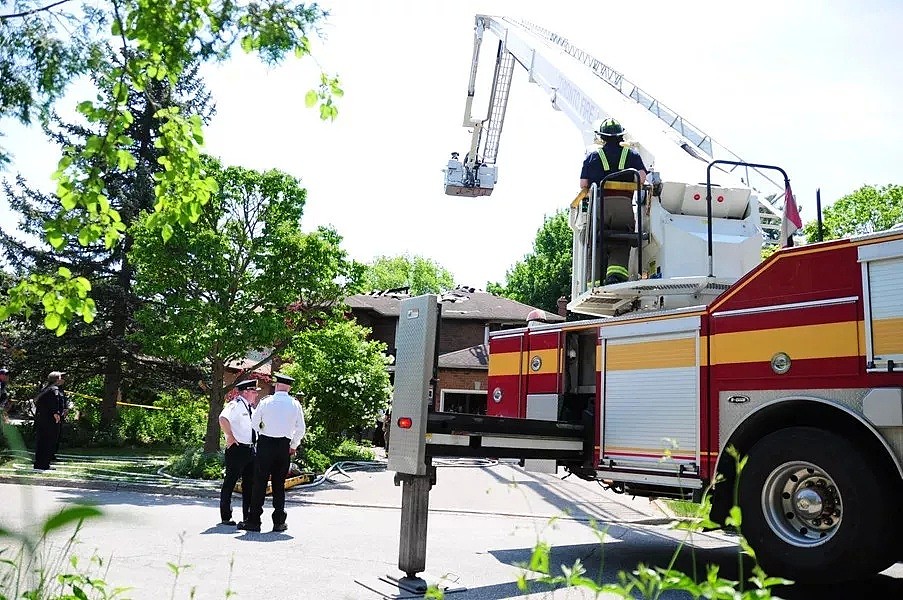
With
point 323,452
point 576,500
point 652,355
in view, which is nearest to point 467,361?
point 323,452

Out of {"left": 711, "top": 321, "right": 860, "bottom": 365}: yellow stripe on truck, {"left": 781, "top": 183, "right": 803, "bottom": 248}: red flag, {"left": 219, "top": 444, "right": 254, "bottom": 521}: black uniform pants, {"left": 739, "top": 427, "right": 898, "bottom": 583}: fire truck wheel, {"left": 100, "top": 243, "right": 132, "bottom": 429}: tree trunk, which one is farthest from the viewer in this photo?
{"left": 100, "top": 243, "right": 132, "bottom": 429}: tree trunk

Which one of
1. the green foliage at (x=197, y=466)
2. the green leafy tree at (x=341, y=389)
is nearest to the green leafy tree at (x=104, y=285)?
the green leafy tree at (x=341, y=389)

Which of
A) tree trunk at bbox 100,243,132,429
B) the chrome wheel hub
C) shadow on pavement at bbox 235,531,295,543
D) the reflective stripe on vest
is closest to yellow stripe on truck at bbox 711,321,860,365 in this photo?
the chrome wheel hub

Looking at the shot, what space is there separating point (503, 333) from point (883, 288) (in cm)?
436

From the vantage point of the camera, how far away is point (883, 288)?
5543 millimetres

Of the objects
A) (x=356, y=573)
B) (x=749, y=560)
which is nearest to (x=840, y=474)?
(x=749, y=560)

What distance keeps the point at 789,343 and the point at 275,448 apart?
6.07 metres

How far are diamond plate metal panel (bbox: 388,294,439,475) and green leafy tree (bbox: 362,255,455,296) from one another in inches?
3143

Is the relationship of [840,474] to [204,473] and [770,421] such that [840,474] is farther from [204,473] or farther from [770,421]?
[204,473]

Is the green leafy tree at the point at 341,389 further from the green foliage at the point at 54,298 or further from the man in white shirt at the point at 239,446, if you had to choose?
the green foliage at the point at 54,298

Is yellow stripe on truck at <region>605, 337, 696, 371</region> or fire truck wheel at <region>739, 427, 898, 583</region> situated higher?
yellow stripe on truck at <region>605, 337, 696, 371</region>

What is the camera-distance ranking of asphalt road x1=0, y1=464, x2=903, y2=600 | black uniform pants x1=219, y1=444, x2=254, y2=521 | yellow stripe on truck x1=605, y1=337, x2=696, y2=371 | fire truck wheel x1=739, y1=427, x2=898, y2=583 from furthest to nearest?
black uniform pants x1=219, y1=444, x2=254, y2=521 → yellow stripe on truck x1=605, y1=337, x2=696, y2=371 → asphalt road x1=0, y1=464, x2=903, y2=600 → fire truck wheel x1=739, y1=427, x2=898, y2=583

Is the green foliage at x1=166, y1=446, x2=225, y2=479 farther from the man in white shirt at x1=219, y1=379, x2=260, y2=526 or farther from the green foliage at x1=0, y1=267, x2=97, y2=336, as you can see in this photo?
the green foliage at x1=0, y1=267, x2=97, y2=336

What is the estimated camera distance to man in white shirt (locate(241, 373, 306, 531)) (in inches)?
376
